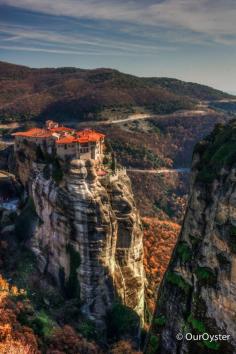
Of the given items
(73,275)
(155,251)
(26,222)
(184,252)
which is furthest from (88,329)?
(155,251)

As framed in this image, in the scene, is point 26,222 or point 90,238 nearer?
point 90,238

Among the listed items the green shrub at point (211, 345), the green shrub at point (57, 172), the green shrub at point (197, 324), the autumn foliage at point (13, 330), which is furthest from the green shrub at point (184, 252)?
the green shrub at point (57, 172)

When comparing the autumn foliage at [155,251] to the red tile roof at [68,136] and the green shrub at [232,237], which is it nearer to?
the red tile roof at [68,136]

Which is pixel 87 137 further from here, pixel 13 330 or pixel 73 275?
pixel 13 330

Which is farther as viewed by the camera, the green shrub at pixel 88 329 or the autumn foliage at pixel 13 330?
the green shrub at pixel 88 329

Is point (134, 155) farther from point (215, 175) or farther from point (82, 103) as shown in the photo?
point (215, 175)

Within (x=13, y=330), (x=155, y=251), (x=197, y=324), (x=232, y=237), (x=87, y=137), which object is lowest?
(x=155, y=251)
